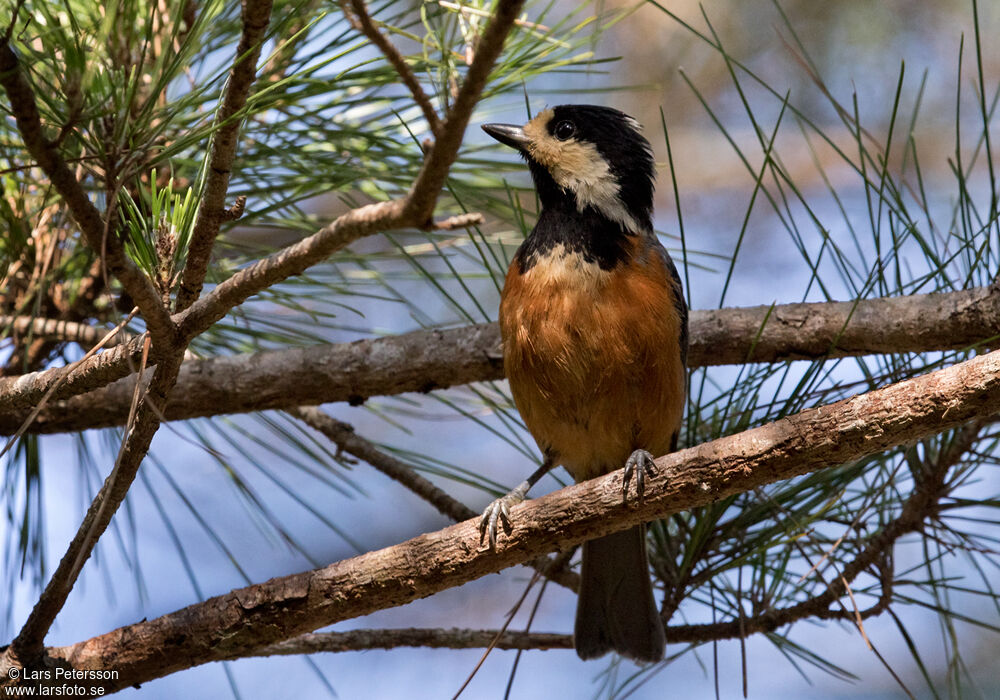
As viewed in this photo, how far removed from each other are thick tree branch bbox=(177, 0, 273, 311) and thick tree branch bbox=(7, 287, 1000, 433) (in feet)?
4.27

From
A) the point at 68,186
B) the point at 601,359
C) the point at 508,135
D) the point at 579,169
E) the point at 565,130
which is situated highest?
the point at 565,130

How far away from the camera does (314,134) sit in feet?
12.1

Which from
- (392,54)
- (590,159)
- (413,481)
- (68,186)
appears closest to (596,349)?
(413,481)

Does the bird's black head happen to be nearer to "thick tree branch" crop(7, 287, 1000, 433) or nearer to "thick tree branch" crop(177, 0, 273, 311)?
"thick tree branch" crop(7, 287, 1000, 433)

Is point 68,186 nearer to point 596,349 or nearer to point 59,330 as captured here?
point 59,330

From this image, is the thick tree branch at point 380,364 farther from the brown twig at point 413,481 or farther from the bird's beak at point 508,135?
the bird's beak at point 508,135

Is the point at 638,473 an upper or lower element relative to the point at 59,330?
lower

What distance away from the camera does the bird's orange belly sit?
11.1ft

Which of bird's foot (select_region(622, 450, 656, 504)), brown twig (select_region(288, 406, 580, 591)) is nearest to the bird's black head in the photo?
brown twig (select_region(288, 406, 580, 591))

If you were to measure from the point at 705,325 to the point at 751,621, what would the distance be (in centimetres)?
112

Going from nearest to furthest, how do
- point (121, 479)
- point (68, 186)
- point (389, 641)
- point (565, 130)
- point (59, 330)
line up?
point (68, 186) → point (121, 479) → point (389, 641) → point (59, 330) → point (565, 130)

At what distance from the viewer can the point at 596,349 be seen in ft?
11.1

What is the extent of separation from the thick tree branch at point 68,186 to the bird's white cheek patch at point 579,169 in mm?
2058

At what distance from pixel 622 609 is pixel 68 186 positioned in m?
2.45
